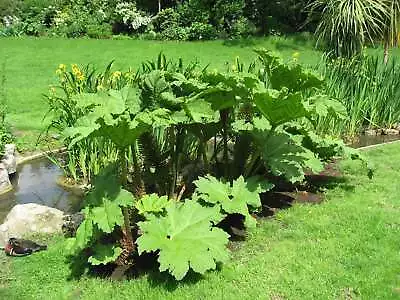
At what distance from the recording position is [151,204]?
410 cm

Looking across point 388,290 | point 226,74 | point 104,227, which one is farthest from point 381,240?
point 104,227

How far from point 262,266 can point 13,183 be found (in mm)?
3688

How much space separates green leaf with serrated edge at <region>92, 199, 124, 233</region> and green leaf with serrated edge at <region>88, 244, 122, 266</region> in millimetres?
295

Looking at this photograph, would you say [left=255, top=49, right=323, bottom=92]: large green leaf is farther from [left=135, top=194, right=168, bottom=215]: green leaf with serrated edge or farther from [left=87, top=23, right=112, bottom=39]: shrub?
[left=87, top=23, right=112, bottom=39]: shrub

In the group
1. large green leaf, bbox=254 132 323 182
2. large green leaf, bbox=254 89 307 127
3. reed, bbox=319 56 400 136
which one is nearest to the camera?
large green leaf, bbox=254 89 307 127

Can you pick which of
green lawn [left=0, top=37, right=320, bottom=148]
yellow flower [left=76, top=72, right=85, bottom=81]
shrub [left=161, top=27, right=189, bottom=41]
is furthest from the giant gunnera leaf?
shrub [left=161, top=27, right=189, bottom=41]

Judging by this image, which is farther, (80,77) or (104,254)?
(80,77)

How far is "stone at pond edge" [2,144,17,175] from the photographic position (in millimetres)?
6531

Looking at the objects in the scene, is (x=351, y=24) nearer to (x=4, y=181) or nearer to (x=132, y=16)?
(x=4, y=181)

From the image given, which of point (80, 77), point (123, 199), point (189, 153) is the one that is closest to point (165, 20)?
point (80, 77)

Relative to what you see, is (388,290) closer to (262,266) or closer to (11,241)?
(262,266)

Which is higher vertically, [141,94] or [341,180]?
[141,94]

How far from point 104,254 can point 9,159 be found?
3124mm

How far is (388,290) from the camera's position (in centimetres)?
369
